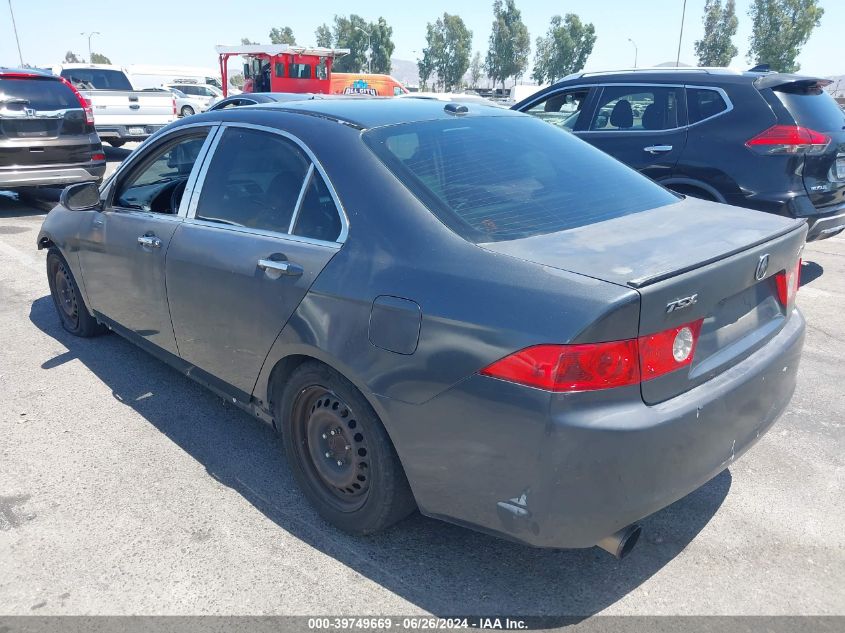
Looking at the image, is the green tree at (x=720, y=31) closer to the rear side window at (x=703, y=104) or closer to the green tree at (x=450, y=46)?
the green tree at (x=450, y=46)

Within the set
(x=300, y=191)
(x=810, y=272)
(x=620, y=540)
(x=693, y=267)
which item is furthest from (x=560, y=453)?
(x=810, y=272)

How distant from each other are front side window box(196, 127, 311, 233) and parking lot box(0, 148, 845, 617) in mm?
1198

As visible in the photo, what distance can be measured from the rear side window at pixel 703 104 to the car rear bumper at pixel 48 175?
760cm

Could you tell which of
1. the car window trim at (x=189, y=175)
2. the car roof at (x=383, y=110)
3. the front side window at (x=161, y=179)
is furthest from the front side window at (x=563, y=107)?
the car window trim at (x=189, y=175)

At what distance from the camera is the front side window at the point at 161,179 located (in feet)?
12.1

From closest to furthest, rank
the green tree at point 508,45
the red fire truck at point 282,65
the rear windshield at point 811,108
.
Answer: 1. the rear windshield at point 811,108
2. the red fire truck at point 282,65
3. the green tree at point 508,45

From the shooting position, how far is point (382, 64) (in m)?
81.1

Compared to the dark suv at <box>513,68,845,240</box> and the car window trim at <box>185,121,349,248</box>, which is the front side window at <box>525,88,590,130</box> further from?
the car window trim at <box>185,121,349,248</box>

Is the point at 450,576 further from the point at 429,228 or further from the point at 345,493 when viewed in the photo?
the point at 429,228

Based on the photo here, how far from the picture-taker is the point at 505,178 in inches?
111

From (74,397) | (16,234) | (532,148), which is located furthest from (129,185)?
Result: (16,234)

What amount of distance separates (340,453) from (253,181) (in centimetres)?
131

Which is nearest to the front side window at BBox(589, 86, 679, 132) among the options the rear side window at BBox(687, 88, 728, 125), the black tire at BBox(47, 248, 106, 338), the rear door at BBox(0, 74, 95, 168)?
the rear side window at BBox(687, 88, 728, 125)

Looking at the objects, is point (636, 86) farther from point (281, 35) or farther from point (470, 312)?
point (281, 35)
